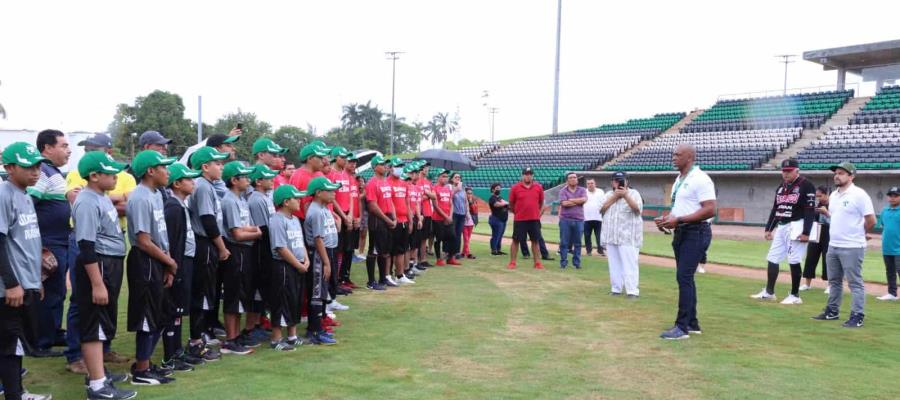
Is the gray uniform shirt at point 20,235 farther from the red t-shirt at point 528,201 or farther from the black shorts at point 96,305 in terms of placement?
the red t-shirt at point 528,201

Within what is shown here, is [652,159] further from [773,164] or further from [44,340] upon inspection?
[44,340]

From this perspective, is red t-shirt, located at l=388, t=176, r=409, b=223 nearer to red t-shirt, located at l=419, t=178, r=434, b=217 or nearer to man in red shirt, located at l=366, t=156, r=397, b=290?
man in red shirt, located at l=366, t=156, r=397, b=290

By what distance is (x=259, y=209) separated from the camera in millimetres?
6613

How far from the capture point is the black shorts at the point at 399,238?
1033 centimetres

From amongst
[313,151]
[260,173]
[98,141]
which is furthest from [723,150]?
[98,141]

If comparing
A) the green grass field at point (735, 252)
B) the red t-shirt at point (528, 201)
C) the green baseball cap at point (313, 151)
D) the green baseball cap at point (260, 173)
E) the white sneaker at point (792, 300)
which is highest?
the green baseball cap at point (313, 151)

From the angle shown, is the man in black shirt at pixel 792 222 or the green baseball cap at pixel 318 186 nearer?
the green baseball cap at pixel 318 186

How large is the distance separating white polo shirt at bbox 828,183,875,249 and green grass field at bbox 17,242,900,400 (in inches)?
38.3

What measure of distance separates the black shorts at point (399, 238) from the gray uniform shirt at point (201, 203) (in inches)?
172

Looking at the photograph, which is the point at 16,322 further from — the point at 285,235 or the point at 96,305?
the point at 285,235

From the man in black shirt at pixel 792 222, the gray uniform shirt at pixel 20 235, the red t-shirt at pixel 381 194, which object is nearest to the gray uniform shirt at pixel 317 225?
the red t-shirt at pixel 381 194

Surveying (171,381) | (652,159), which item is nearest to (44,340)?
(171,381)

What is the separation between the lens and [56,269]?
5.82m

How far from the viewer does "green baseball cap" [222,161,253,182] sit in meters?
6.25
